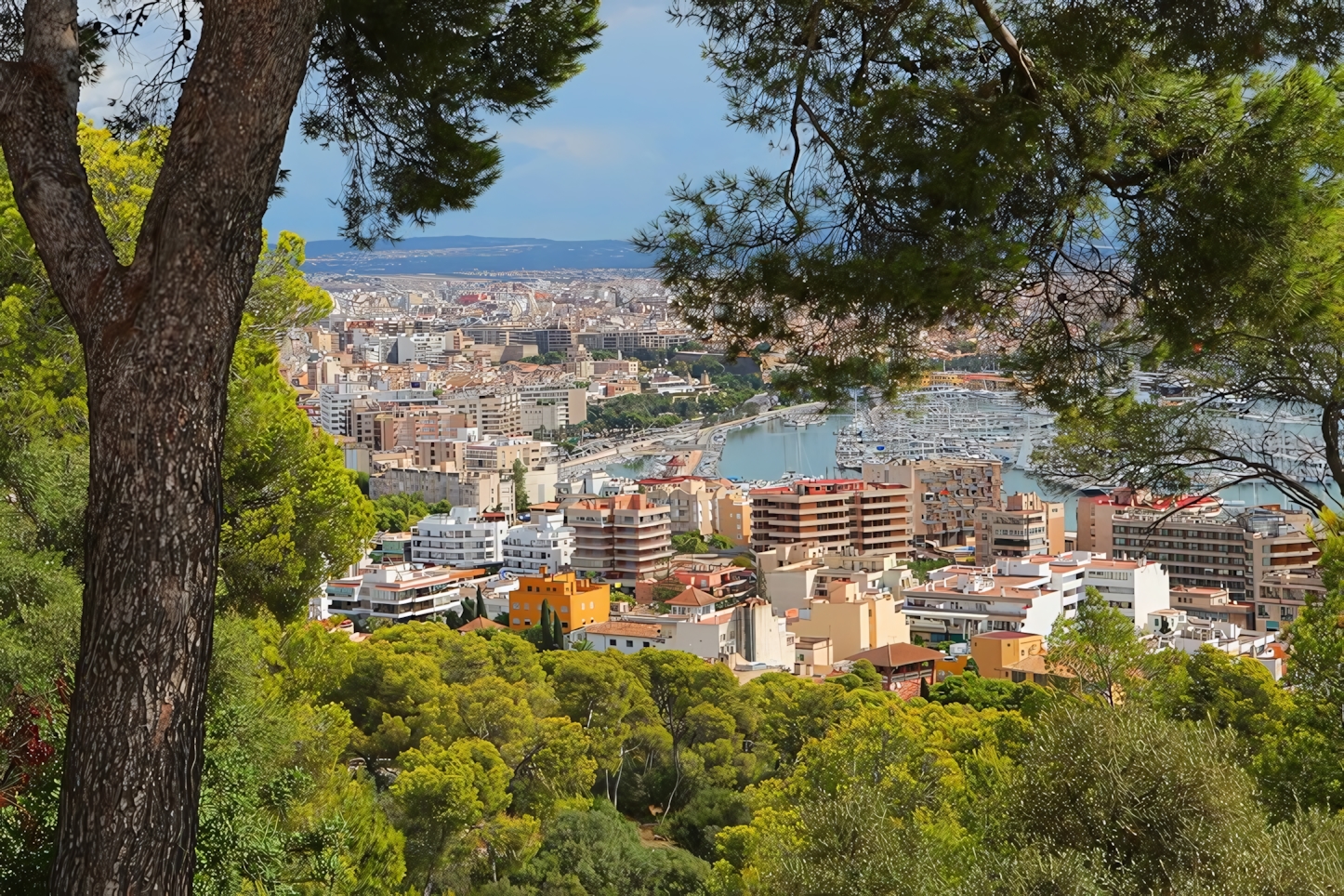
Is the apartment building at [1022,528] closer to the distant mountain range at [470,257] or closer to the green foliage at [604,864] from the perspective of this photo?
the green foliage at [604,864]

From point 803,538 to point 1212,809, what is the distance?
23721mm

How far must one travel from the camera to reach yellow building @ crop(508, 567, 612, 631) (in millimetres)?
19797

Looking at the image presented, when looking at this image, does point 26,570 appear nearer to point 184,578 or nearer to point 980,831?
point 184,578

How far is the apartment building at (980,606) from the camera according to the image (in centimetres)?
1859

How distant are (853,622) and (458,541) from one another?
11.1 m

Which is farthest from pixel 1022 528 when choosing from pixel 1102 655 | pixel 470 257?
pixel 470 257

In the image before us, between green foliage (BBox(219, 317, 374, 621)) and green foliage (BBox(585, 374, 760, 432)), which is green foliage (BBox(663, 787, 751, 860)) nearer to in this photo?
green foliage (BBox(219, 317, 374, 621))

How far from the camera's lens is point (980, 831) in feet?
12.8

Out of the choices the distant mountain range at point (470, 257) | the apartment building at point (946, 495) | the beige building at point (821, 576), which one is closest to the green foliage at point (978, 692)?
the beige building at point (821, 576)

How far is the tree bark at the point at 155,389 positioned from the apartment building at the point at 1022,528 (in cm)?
2518

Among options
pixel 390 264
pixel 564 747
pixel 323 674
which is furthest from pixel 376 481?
pixel 390 264

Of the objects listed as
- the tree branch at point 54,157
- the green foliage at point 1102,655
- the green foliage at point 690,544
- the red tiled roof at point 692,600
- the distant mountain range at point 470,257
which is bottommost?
the green foliage at point 690,544

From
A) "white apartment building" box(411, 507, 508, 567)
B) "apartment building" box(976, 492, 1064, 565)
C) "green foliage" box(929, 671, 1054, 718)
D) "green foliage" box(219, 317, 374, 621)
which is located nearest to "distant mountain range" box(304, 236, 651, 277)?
"white apartment building" box(411, 507, 508, 567)

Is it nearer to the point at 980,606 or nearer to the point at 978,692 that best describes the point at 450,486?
the point at 980,606
